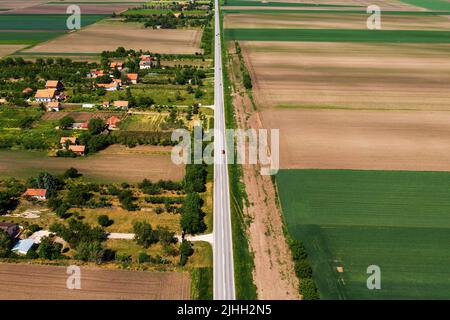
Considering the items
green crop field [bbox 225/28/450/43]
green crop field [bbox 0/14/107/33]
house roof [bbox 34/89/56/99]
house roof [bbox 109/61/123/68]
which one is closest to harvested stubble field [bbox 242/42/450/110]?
green crop field [bbox 225/28/450/43]

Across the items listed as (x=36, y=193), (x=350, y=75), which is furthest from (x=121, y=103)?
(x=350, y=75)

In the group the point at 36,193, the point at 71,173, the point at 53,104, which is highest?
the point at 53,104

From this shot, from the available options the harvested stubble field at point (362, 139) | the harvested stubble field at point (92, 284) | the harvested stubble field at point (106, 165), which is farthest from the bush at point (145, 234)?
the harvested stubble field at point (362, 139)

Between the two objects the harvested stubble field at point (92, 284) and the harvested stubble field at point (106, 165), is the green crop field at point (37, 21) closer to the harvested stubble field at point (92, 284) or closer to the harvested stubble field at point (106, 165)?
the harvested stubble field at point (106, 165)

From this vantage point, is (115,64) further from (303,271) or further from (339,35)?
(303,271)
